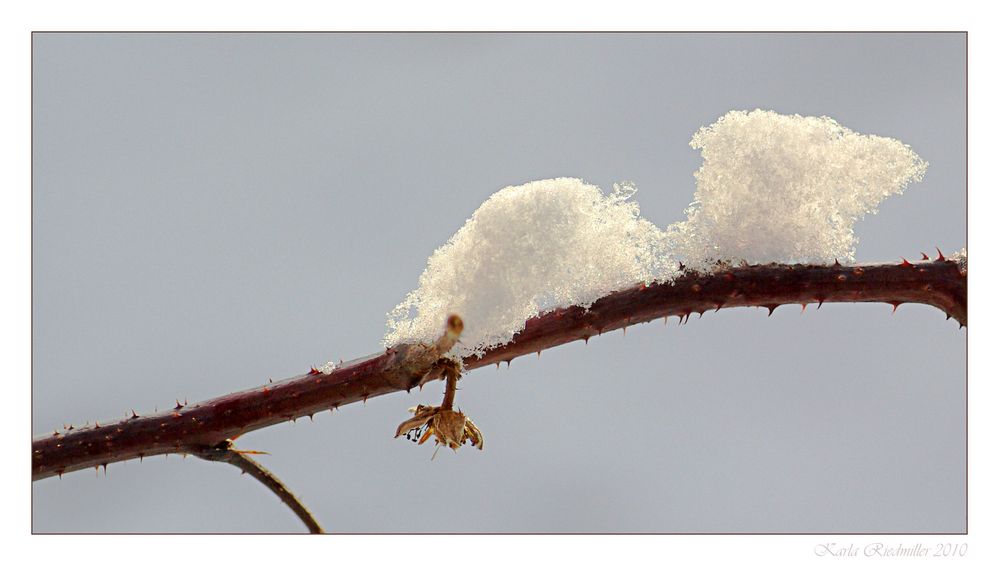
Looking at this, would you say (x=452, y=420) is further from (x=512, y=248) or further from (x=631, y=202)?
(x=631, y=202)

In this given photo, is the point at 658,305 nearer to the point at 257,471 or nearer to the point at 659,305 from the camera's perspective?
the point at 659,305

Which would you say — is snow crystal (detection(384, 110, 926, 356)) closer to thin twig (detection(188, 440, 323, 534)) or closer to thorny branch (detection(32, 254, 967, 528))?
thorny branch (detection(32, 254, 967, 528))

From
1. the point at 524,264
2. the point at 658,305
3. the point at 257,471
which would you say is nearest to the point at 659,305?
the point at 658,305


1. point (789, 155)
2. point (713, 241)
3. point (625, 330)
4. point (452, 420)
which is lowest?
point (452, 420)

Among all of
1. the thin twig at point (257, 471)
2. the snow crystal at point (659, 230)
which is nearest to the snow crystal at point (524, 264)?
the snow crystal at point (659, 230)

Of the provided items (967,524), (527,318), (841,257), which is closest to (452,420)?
(527,318)

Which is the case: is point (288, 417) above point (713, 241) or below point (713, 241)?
below
